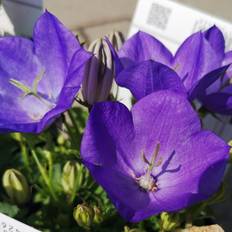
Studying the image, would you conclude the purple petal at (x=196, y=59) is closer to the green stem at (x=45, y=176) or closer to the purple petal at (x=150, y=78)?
the purple petal at (x=150, y=78)

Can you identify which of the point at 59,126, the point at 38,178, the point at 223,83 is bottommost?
the point at 38,178

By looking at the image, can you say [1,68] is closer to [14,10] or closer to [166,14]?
[14,10]

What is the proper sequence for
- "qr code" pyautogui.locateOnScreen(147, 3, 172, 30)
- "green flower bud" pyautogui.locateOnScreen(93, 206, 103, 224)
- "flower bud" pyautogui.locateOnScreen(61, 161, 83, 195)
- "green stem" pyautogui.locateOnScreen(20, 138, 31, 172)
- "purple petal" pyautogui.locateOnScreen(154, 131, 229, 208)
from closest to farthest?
"purple petal" pyautogui.locateOnScreen(154, 131, 229, 208) → "green flower bud" pyautogui.locateOnScreen(93, 206, 103, 224) → "flower bud" pyautogui.locateOnScreen(61, 161, 83, 195) → "green stem" pyautogui.locateOnScreen(20, 138, 31, 172) → "qr code" pyautogui.locateOnScreen(147, 3, 172, 30)

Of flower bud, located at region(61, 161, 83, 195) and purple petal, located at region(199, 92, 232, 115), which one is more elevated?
purple petal, located at region(199, 92, 232, 115)

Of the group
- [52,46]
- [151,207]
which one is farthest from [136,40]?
[151,207]

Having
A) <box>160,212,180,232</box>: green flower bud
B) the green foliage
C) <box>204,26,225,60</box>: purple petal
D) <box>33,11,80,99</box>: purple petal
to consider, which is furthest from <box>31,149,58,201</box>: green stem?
<box>204,26,225,60</box>: purple petal

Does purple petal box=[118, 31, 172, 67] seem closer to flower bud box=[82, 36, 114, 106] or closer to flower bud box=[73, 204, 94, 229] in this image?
flower bud box=[82, 36, 114, 106]

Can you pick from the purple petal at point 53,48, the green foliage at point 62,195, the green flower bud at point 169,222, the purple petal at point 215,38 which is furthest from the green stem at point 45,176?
the purple petal at point 215,38
